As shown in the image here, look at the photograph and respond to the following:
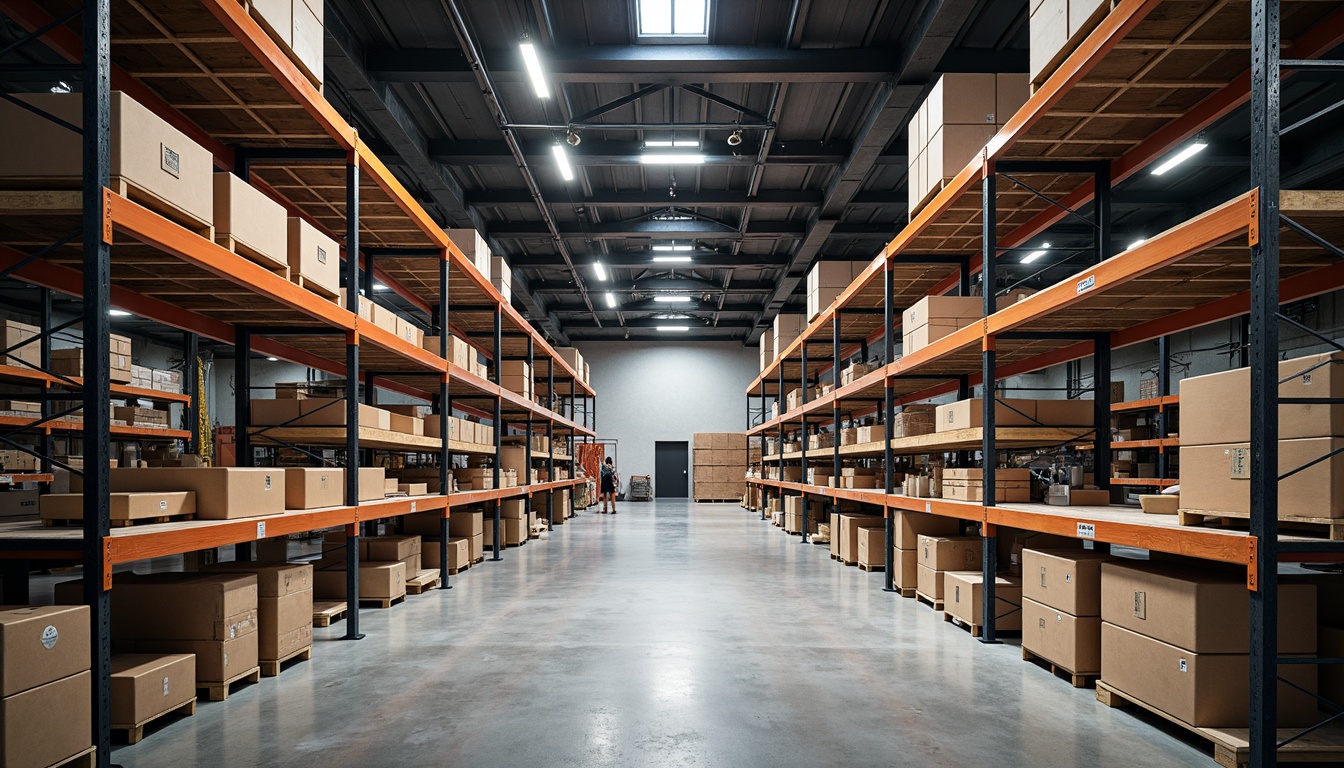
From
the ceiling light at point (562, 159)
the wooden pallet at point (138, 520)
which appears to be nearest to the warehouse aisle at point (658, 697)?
the wooden pallet at point (138, 520)

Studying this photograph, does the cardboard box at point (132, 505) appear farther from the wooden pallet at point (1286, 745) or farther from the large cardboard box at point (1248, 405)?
the wooden pallet at point (1286, 745)

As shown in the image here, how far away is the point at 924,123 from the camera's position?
7.91m

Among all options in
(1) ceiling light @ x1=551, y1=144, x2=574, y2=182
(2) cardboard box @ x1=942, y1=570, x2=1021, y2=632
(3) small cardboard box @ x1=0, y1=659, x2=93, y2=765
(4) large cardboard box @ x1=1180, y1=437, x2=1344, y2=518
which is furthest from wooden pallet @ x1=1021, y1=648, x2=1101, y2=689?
(1) ceiling light @ x1=551, y1=144, x2=574, y2=182

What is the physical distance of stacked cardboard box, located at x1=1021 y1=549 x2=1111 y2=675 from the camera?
5.43 metres

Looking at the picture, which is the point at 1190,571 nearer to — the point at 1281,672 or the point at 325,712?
the point at 1281,672

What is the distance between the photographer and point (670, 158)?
11.8 meters

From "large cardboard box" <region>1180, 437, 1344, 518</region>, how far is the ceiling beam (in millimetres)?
6497

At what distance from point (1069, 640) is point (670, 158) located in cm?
857

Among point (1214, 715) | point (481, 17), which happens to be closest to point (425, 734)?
point (1214, 715)

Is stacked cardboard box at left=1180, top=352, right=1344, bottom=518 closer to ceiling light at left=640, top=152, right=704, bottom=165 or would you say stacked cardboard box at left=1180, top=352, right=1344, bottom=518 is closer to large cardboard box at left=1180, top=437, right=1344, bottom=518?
large cardboard box at left=1180, top=437, right=1344, bottom=518

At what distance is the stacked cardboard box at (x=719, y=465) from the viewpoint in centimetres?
2947

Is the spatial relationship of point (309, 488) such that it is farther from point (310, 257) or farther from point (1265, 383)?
point (1265, 383)

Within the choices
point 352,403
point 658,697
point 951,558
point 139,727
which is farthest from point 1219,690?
point 352,403

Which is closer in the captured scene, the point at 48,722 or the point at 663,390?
the point at 48,722
